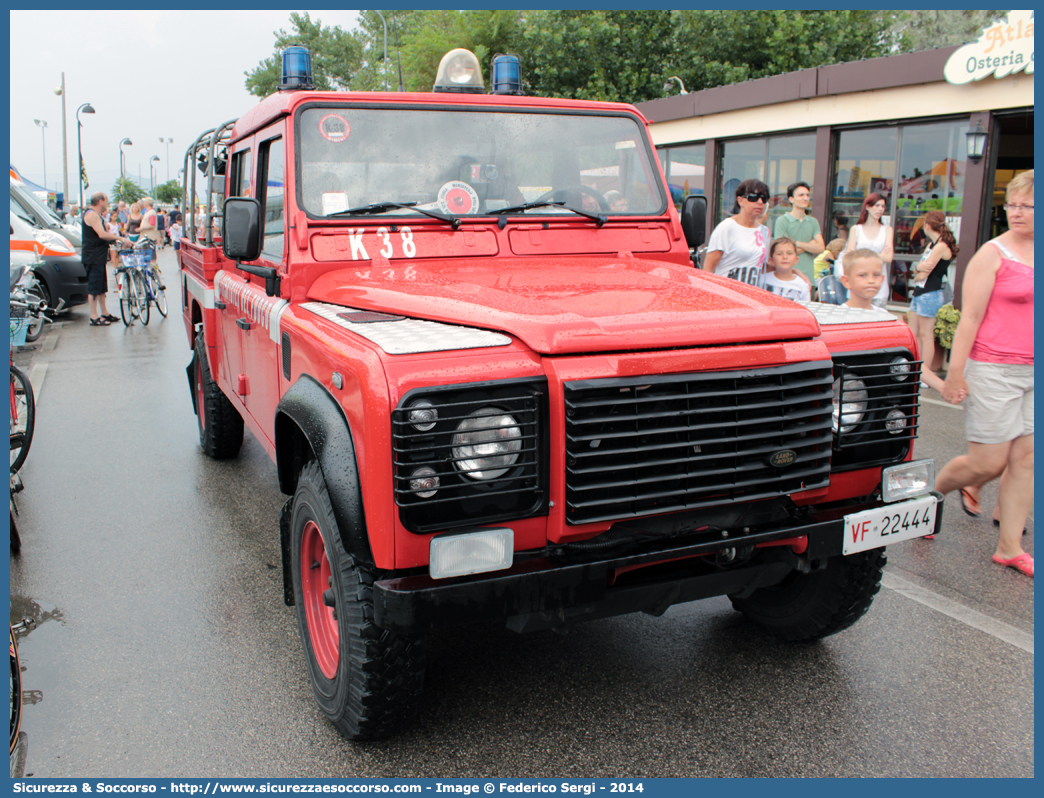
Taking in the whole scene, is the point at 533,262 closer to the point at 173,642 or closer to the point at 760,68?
the point at 173,642

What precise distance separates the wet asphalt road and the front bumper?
537 millimetres

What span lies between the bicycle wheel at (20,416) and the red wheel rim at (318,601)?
275 cm

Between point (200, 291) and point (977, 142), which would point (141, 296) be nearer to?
point (200, 291)

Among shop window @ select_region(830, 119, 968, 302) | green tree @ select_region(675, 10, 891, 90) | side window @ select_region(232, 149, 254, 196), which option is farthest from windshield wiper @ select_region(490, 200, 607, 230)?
green tree @ select_region(675, 10, 891, 90)

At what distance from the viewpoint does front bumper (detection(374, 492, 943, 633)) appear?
2.36 m

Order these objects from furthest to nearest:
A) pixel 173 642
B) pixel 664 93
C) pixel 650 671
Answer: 1. pixel 664 93
2. pixel 173 642
3. pixel 650 671

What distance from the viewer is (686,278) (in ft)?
11.1

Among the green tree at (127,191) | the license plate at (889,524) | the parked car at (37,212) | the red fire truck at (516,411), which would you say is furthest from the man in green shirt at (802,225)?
the green tree at (127,191)

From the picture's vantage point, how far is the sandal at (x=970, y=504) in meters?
4.99

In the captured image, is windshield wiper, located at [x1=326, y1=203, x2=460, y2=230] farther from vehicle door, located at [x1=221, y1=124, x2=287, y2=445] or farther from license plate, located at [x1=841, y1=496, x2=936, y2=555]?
license plate, located at [x1=841, y1=496, x2=936, y2=555]

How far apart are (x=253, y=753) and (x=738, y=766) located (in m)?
1.59

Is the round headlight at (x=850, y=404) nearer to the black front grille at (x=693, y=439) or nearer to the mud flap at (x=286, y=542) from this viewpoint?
the black front grille at (x=693, y=439)

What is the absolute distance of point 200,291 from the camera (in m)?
5.89
